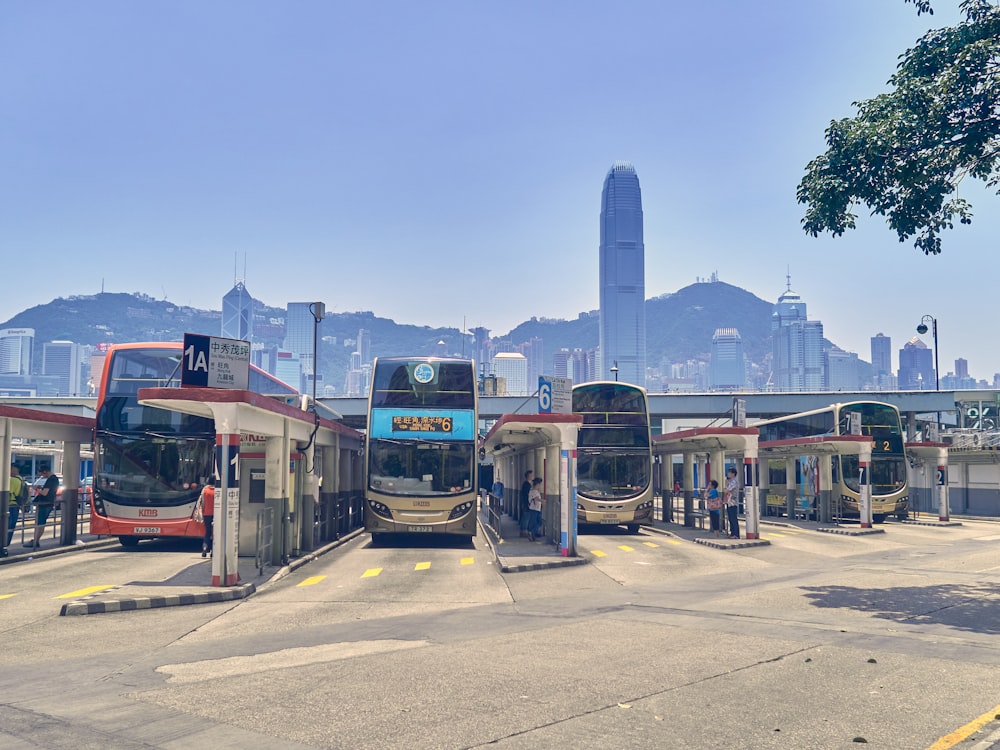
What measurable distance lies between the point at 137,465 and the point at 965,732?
18358 millimetres

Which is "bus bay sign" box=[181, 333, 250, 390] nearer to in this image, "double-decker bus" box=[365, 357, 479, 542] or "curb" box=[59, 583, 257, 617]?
"curb" box=[59, 583, 257, 617]

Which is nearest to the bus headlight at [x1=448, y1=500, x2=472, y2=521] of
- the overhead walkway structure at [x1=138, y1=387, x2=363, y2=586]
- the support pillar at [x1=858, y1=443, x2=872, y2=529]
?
the overhead walkway structure at [x1=138, y1=387, x2=363, y2=586]

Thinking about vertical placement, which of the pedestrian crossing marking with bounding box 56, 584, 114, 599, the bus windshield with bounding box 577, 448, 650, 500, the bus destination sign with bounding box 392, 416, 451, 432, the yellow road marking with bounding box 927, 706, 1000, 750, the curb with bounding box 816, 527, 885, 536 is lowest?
the curb with bounding box 816, 527, 885, 536

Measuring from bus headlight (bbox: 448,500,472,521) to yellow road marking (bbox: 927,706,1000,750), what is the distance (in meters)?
16.1

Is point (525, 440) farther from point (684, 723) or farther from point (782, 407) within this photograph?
point (782, 407)

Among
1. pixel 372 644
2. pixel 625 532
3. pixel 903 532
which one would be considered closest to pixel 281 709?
pixel 372 644

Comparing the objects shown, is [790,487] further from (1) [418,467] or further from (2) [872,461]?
(1) [418,467]

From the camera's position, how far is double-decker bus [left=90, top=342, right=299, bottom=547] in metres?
20.5

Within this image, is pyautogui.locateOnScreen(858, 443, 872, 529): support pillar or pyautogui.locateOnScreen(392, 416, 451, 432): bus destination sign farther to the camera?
pyautogui.locateOnScreen(858, 443, 872, 529): support pillar

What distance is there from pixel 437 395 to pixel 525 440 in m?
5.62

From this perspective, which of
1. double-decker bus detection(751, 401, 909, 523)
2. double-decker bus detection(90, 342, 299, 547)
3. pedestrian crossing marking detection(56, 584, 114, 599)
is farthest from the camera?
double-decker bus detection(751, 401, 909, 523)

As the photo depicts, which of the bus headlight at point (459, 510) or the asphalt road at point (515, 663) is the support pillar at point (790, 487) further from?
the asphalt road at point (515, 663)

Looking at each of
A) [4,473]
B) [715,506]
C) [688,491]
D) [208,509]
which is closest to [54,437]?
[4,473]

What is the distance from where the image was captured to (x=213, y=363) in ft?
48.7
